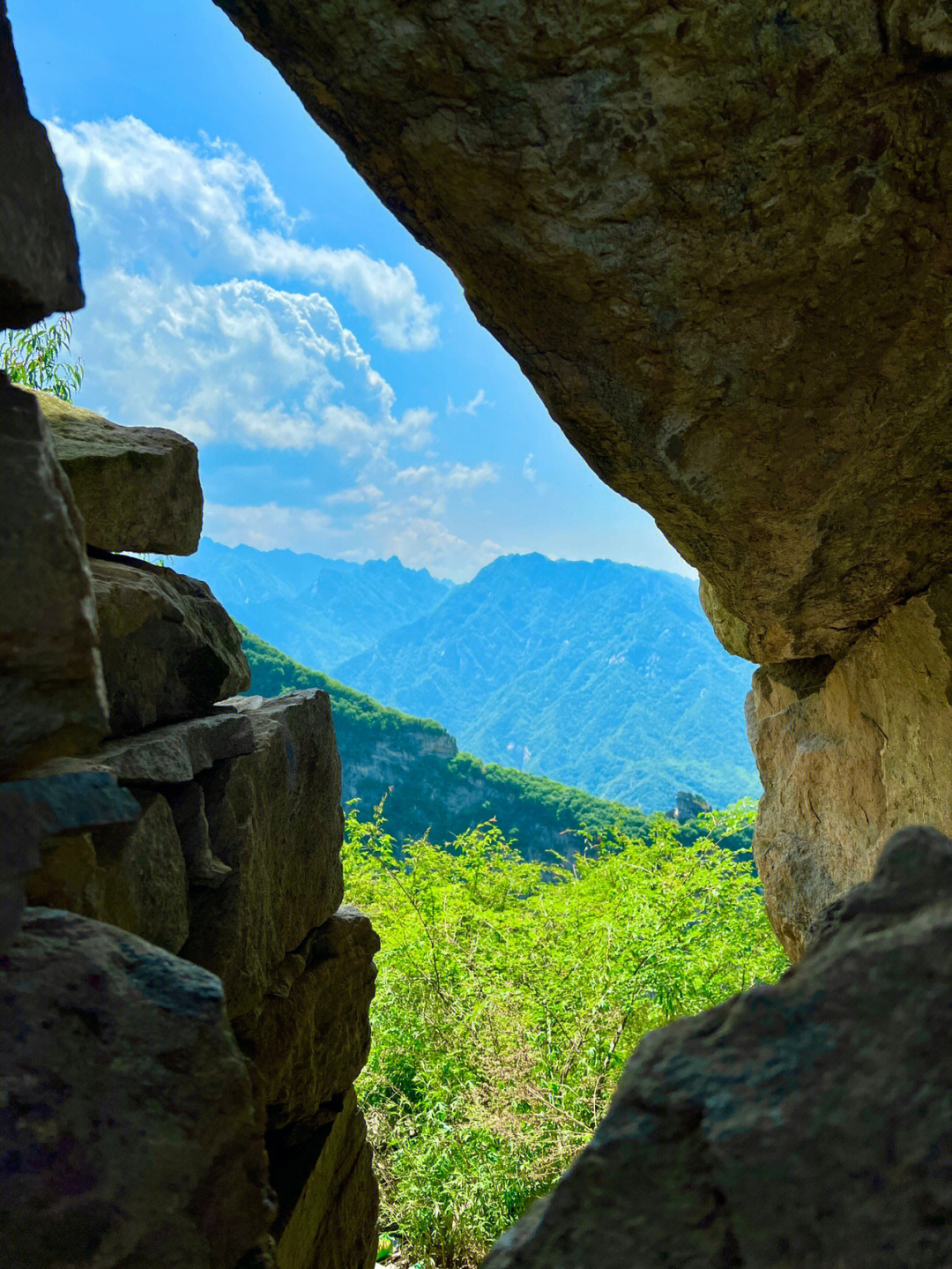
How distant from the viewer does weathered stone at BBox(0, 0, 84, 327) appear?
Answer: 76.2 inches

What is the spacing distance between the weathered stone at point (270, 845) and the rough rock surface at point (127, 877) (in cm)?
23

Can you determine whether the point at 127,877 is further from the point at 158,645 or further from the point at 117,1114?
the point at 117,1114

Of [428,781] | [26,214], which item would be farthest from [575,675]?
[26,214]

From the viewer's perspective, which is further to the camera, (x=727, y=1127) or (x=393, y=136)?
(x=393, y=136)

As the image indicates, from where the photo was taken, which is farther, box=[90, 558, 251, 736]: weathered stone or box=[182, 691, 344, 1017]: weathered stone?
box=[182, 691, 344, 1017]: weathered stone

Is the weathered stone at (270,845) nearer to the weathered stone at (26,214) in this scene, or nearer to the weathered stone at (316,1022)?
the weathered stone at (316,1022)

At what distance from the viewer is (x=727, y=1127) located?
1502 mm

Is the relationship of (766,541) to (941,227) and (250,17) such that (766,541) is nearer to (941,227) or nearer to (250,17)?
(941,227)

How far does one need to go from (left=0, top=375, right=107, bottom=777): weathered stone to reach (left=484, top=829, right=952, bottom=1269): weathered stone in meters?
1.29

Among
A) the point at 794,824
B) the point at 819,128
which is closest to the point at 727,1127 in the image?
the point at 819,128

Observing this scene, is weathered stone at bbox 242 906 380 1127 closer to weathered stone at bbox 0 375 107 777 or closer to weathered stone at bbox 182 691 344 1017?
weathered stone at bbox 182 691 344 1017

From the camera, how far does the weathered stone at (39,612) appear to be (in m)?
1.80

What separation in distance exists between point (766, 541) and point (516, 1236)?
2989mm

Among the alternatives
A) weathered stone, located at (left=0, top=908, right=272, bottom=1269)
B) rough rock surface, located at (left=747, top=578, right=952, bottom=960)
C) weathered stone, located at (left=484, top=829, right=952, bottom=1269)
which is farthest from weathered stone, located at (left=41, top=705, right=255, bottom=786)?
rough rock surface, located at (left=747, top=578, right=952, bottom=960)
